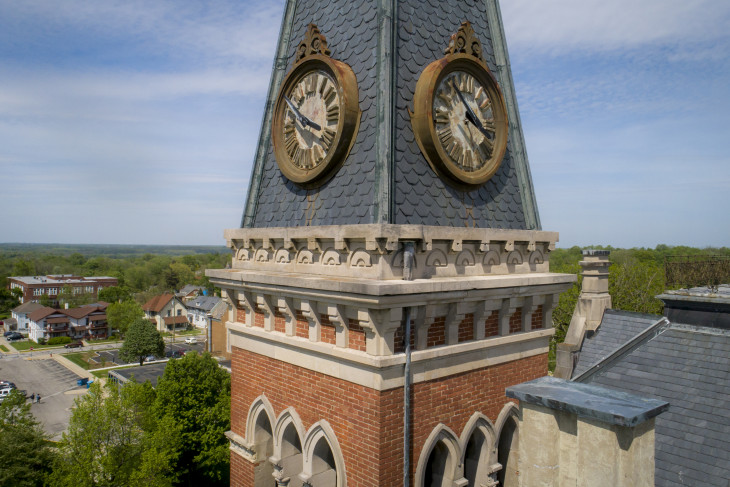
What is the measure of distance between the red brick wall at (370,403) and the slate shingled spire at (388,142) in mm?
2270

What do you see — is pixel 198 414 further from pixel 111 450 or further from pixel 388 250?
pixel 388 250

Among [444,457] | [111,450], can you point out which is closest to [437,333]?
[444,457]

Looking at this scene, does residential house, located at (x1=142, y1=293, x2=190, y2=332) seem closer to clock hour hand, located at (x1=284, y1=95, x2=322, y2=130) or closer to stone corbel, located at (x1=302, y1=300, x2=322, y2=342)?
clock hour hand, located at (x1=284, y1=95, x2=322, y2=130)

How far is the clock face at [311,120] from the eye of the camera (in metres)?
7.59

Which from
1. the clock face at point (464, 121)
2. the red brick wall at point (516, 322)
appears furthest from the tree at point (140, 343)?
the clock face at point (464, 121)

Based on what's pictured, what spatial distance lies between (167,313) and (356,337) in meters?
117

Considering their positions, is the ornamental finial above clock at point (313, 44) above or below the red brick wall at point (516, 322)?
above

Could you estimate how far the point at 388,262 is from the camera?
628 centimetres

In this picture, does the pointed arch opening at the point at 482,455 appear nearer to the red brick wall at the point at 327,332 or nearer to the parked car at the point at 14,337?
the red brick wall at the point at 327,332

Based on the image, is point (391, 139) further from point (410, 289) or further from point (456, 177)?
point (410, 289)

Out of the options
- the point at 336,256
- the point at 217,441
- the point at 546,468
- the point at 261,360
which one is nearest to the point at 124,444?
the point at 217,441

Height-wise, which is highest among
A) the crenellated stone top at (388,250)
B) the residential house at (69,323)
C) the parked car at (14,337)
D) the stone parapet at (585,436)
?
the crenellated stone top at (388,250)

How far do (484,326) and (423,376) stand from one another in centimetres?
140

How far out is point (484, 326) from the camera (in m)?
7.51
